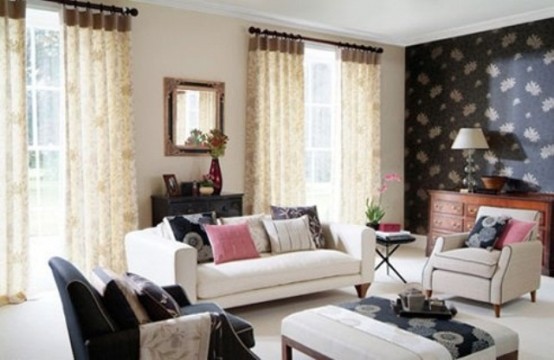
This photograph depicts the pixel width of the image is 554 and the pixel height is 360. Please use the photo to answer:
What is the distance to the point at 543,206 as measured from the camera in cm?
571

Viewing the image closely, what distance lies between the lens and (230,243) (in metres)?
4.41

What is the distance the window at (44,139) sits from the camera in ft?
16.1

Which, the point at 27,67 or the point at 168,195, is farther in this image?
the point at 168,195

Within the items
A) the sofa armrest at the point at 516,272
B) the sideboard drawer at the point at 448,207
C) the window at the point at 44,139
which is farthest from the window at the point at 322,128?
the window at the point at 44,139

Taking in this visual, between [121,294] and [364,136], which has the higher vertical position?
[364,136]

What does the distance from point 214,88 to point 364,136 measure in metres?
2.37

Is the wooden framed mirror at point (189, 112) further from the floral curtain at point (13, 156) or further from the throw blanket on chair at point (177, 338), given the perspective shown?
the throw blanket on chair at point (177, 338)

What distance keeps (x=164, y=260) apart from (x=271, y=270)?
90 cm

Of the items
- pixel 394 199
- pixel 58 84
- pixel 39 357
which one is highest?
pixel 58 84

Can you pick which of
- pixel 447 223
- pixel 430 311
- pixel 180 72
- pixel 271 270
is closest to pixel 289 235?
pixel 271 270

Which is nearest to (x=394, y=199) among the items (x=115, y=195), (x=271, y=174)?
(x=271, y=174)

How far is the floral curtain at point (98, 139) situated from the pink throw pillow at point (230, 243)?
1262 mm

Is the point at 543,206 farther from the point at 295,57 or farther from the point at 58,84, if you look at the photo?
the point at 58,84

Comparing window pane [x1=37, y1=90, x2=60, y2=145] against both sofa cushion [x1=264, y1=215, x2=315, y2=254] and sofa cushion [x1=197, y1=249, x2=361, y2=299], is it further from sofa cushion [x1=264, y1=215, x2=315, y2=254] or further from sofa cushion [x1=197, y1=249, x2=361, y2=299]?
sofa cushion [x1=264, y1=215, x2=315, y2=254]
